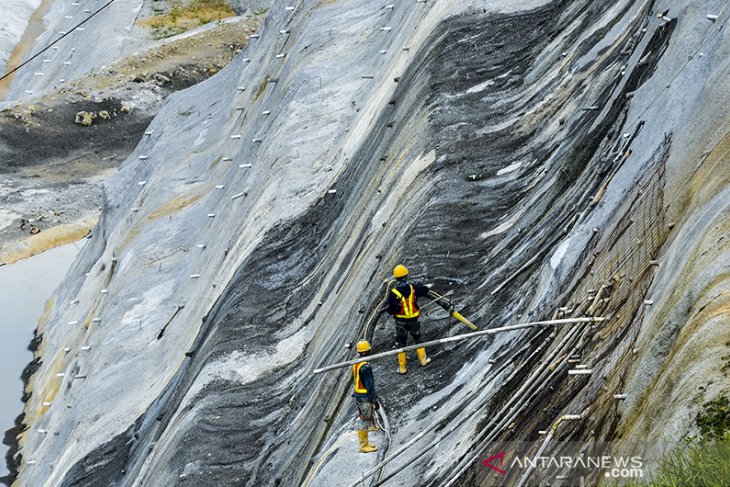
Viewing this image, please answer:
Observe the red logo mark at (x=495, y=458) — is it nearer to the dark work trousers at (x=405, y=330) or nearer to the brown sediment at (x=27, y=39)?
the dark work trousers at (x=405, y=330)

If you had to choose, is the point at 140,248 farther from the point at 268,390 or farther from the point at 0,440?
the point at 268,390

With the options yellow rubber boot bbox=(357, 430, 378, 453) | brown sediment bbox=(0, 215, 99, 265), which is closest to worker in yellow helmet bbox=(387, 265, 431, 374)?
yellow rubber boot bbox=(357, 430, 378, 453)

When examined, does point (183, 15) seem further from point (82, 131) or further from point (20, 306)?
point (20, 306)

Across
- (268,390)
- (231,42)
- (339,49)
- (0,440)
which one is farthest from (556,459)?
(231,42)

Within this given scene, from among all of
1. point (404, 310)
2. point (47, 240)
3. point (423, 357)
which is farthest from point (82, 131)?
point (423, 357)

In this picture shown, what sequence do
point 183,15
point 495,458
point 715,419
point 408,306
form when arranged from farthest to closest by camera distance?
point 183,15
point 408,306
point 495,458
point 715,419

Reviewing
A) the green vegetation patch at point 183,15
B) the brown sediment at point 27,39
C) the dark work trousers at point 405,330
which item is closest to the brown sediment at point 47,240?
the brown sediment at point 27,39
